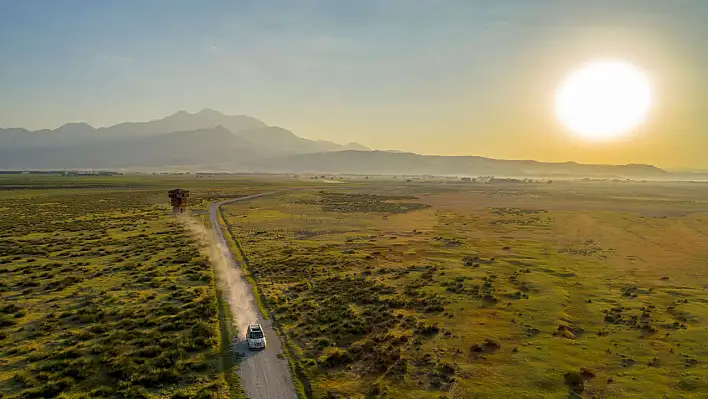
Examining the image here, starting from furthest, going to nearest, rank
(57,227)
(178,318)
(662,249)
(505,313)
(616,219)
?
(616,219) < (57,227) < (662,249) < (505,313) < (178,318)

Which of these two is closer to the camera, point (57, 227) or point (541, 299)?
point (541, 299)

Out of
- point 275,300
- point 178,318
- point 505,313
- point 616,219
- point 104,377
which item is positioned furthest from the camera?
point 616,219

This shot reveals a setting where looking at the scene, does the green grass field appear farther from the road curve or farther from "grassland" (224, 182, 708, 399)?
the road curve

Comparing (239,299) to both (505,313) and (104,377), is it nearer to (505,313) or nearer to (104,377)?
(104,377)

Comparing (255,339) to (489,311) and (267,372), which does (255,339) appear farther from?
(489,311)

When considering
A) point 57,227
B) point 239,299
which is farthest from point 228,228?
point 239,299

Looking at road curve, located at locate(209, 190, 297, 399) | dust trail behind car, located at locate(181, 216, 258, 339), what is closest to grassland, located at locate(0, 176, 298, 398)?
road curve, located at locate(209, 190, 297, 399)

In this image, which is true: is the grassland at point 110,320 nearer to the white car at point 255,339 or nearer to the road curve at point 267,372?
the road curve at point 267,372

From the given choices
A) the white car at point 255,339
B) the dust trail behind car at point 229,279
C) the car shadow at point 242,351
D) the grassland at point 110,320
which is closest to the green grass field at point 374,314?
the grassland at point 110,320
